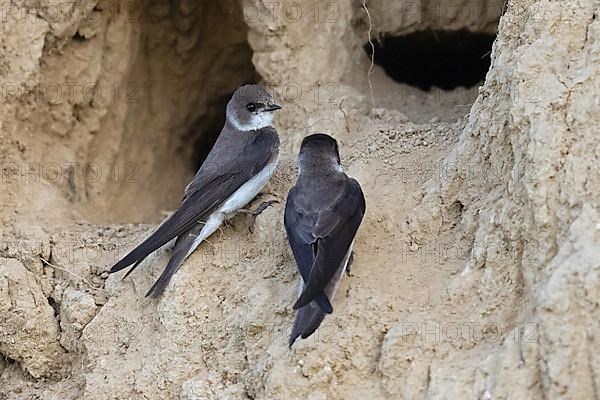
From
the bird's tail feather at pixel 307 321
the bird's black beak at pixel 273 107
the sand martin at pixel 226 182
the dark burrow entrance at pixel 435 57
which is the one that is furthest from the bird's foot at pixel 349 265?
the dark burrow entrance at pixel 435 57

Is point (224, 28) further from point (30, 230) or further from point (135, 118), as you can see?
point (30, 230)

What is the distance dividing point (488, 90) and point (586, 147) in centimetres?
65

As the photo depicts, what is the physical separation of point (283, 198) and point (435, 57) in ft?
4.94

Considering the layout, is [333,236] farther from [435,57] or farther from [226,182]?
[435,57]

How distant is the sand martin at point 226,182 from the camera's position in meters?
4.64

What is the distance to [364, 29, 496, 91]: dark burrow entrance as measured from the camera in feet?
19.0

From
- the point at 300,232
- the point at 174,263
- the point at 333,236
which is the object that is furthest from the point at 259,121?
the point at 333,236

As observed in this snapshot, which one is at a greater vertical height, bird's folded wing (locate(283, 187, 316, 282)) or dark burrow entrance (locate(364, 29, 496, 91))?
dark burrow entrance (locate(364, 29, 496, 91))

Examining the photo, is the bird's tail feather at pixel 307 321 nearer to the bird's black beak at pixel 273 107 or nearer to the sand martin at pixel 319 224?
the sand martin at pixel 319 224

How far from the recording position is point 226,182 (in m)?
4.91

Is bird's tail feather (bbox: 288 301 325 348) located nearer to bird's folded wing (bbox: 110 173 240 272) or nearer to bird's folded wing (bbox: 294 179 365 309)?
bird's folded wing (bbox: 294 179 365 309)

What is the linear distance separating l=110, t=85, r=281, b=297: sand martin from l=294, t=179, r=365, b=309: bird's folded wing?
636mm

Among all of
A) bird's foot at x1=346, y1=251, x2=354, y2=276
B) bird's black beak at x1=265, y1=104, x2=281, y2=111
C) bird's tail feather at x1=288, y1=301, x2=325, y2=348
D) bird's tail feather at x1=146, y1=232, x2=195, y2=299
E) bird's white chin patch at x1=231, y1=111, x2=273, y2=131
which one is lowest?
bird's tail feather at x1=146, y1=232, x2=195, y2=299

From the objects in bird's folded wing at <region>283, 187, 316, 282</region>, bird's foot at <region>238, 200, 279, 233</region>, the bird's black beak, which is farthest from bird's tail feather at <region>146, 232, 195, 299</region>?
the bird's black beak
